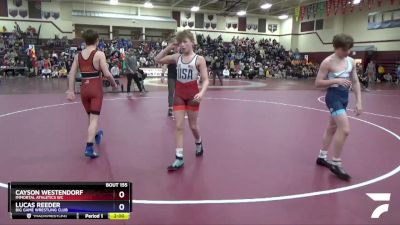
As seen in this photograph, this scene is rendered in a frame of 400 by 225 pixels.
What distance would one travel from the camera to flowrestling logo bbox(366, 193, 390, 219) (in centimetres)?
335

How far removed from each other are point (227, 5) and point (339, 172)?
32891 mm

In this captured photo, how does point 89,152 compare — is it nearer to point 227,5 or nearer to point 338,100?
point 338,100

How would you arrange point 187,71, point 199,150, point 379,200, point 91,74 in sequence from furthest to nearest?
point 199,150 → point 91,74 → point 187,71 → point 379,200

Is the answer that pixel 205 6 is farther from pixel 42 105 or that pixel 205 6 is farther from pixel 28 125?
pixel 28 125

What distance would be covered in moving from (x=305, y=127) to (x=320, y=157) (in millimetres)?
2659

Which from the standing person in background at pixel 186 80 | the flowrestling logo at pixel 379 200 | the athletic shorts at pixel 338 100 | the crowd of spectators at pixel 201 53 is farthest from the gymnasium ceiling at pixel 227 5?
the flowrestling logo at pixel 379 200

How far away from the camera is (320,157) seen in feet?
15.9

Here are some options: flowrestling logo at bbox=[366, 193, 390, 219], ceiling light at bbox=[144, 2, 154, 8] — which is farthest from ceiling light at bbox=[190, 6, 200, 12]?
flowrestling logo at bbox=[366, 193, 390, 219]

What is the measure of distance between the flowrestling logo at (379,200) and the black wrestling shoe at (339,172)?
46cm

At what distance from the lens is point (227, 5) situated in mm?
35281

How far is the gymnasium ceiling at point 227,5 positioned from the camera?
33094 millimetres

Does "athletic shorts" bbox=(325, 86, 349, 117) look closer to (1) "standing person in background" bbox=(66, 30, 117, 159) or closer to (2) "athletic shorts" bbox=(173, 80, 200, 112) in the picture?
(2) "athletic shorts" bbox=(173, 80, 200, 112)
